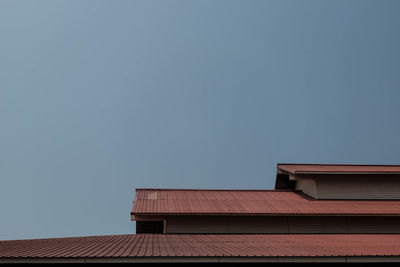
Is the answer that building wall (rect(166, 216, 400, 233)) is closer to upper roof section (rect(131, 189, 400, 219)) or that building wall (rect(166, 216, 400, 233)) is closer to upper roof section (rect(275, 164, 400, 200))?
upper roof section (rect(131, 189, 400, 219))

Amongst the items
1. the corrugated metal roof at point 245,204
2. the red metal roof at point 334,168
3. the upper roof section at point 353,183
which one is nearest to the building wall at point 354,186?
the upper roof section at point 353,183

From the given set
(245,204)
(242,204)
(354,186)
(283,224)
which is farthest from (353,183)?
(242,204)

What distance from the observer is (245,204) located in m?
16.8

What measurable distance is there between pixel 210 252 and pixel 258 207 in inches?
329

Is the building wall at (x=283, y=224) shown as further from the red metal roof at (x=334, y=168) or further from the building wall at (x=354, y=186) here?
the red metal roof at (x=334, y=168)

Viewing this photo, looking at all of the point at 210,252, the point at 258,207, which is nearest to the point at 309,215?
the point at 258,207

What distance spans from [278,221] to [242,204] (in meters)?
1.85

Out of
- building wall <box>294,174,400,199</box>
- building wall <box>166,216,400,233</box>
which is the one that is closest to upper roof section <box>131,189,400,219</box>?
building wall <box>166,216,400,233</box>

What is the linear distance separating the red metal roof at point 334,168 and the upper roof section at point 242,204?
1345 millimetres

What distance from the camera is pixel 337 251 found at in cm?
881

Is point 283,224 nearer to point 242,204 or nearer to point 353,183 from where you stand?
point 242,204
